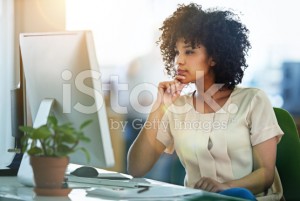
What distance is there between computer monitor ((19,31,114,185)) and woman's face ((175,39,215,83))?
0.79 meters

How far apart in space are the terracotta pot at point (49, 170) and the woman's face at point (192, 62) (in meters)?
0.98

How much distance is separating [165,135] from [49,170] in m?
0.93

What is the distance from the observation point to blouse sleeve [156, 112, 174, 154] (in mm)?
2234

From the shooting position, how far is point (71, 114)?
60.2 inches

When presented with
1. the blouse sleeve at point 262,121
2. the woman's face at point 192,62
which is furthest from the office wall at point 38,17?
the blouse sleeve at point 262,121

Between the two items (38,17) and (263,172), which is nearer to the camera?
(263,172)

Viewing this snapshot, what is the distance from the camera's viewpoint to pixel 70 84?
4.87 ft

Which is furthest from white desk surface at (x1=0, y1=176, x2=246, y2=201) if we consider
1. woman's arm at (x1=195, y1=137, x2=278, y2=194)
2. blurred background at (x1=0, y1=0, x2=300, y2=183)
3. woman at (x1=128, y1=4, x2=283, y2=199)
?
blurred background at (x1=0, y1=0, x2=300, y2=183)

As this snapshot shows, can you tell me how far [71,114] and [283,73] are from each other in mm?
2039

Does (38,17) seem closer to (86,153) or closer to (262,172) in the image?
(262,172)

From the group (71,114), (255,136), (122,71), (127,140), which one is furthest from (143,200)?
(122,71)

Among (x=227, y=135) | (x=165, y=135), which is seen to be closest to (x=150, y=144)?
(x=165, y=135)

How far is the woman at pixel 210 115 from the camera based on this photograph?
2.05m

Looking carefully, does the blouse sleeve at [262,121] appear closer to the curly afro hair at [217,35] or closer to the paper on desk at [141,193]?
the curly afro hair at [217,35]
